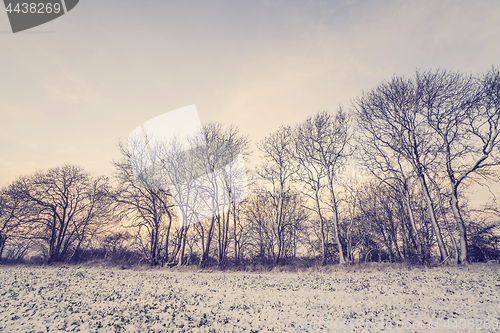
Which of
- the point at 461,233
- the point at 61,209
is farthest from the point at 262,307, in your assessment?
the point at 61,209

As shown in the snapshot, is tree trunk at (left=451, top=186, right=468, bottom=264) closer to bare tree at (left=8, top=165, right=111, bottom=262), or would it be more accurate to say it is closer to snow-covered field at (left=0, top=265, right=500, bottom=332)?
snow-covered field at (left=0, top=265, right=500, bottom=332)

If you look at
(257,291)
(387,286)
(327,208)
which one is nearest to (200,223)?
(327,208)

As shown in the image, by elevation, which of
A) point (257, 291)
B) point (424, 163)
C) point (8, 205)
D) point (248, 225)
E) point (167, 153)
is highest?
point (167, 153)

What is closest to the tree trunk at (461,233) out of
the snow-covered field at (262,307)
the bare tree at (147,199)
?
the snow-covered field at (262,307)

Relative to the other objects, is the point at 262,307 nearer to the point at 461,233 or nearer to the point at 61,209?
the point at 461,233

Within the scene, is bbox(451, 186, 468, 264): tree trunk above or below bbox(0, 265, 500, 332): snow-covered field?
above

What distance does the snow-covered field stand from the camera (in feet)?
18.1

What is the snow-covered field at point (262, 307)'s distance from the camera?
552cm

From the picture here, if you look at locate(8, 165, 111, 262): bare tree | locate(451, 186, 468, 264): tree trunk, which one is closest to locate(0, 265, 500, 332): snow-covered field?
locate(451, 186, 468, 264): tree trunk

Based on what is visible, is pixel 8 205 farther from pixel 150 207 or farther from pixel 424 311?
pixel 424 311

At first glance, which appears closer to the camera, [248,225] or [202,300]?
[202,300]

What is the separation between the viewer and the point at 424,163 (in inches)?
681

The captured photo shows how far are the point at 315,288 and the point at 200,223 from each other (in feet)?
58.7

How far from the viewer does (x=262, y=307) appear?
7105 millimetres
